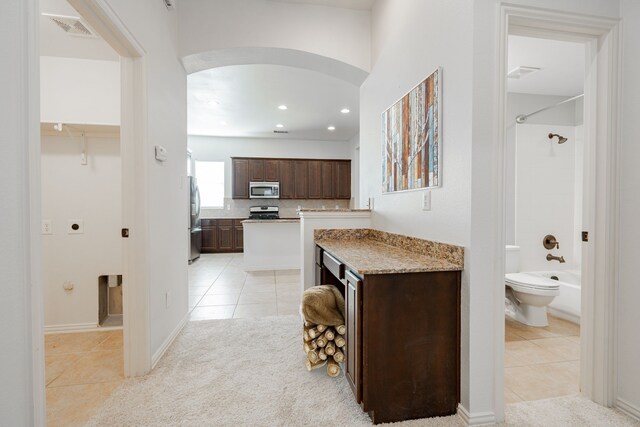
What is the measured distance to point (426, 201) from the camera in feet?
6.19

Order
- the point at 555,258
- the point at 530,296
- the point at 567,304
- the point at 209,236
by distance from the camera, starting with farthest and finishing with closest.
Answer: the point at 209,236, the point at 555,258, the point at 567,304, the point at 530,296

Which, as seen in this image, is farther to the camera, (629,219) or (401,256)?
(401,256)

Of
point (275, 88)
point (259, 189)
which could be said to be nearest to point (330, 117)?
point (275, 88)

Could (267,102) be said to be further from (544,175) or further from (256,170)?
(544,175)

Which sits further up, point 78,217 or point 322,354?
point 78,217

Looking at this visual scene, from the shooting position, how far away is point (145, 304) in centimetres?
199

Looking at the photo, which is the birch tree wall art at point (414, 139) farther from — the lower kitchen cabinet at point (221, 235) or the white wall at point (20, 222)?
the lower kitchen cabinet at point (221, 235)

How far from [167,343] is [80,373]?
0.55 metres

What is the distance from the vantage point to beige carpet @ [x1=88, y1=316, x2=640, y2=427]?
5.12 ft

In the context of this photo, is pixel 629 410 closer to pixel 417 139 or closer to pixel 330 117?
pixel 417 139

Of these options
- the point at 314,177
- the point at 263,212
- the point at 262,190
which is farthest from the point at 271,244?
→ the point at 314,177

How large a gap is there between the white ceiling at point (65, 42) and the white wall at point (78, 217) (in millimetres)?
727

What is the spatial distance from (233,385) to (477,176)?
193 centimetres

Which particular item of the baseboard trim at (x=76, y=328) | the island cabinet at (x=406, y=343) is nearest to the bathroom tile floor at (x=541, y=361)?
the island cabinet at (x=406, y=343)
